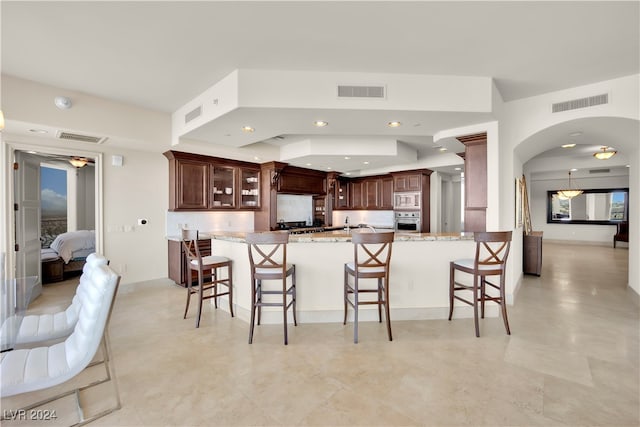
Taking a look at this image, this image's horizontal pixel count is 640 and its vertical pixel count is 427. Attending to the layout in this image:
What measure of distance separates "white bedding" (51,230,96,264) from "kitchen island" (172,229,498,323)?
13.6 ft

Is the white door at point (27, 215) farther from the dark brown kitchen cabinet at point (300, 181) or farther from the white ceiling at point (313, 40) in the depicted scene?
the dark brown kitchen cabinet at point (300, 181)

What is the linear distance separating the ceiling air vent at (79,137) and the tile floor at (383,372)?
2324 mm

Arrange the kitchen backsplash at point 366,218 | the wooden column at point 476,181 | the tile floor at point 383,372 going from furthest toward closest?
the kitchen backsplash at point 366,218 → the wooden column at point 476,181 → the tile floor at point 383,372

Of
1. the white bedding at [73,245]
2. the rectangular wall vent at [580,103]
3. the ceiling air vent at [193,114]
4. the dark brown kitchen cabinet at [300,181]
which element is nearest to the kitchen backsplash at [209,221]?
the dark brown kitchen cabinet at [300,181]

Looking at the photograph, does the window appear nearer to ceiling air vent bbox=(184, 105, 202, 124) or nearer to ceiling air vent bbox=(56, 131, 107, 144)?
ceiling air vent bbox=(56, 131, 107, 144)

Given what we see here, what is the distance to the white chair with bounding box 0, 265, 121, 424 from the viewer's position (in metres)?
1.46

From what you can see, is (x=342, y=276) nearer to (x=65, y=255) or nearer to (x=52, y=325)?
(x=52, y=325)

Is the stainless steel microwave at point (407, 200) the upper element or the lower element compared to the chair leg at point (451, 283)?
upper

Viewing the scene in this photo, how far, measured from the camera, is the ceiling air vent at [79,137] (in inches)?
138

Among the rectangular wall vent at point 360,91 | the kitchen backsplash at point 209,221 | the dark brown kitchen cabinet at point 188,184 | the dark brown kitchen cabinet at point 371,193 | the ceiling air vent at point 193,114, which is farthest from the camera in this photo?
the dark brown kitchen cabinet at point 371,193

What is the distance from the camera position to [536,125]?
11.8 feet

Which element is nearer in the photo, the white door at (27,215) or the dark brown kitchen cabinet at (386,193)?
the white door at (27,215)

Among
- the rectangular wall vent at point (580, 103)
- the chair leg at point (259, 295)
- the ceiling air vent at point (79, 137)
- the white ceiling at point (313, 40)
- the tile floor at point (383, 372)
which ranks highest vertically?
the white ceiling at point (313, 40)

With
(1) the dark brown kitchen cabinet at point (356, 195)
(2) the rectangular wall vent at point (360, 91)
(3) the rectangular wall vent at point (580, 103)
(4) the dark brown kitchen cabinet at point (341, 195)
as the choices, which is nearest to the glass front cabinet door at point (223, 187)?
(4) the dark brown kitchen cabinet at point (341, 195)
